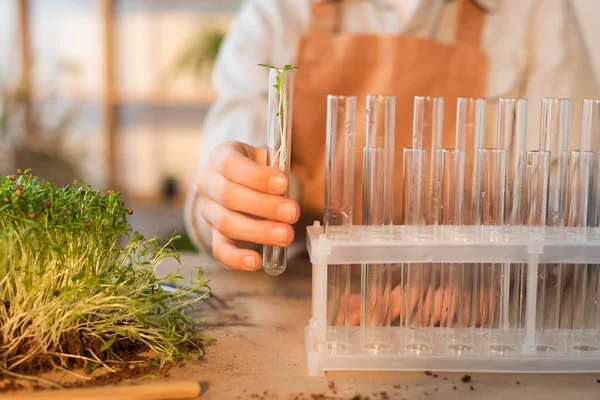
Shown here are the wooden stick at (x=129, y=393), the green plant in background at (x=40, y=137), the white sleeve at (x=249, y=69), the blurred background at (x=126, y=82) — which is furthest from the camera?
the blurred background at (x=126, y=82)

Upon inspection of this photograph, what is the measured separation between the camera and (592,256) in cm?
68

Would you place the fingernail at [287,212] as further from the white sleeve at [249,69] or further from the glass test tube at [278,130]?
the white sleeve at [249,69]

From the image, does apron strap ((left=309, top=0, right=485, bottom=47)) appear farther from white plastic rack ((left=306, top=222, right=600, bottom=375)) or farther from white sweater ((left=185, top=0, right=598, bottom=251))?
white plastic rack ((left=306, top=222, right=600, bottom=375))

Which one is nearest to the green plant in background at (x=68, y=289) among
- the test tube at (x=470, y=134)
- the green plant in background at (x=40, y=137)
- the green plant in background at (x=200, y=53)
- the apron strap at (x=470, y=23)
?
the test tube at (x=470, y=134)

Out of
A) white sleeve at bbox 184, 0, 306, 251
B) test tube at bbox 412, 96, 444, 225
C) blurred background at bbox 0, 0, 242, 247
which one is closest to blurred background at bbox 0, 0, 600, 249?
blurred background at bbox 0, 0, 242, 247

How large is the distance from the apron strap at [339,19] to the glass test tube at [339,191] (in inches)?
29.7

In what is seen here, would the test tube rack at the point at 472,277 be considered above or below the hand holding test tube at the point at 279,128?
below

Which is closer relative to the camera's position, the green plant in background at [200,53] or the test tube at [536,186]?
the test tube at [536,186]

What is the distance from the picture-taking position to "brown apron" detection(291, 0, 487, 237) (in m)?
1.39

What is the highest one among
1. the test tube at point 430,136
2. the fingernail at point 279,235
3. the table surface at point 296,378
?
the test tube at point 430,136

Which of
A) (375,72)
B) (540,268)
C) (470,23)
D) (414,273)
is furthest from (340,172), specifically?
(470,23)

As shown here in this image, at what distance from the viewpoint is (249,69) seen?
1.42m

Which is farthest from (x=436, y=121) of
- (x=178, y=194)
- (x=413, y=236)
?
(x=178, y=194)

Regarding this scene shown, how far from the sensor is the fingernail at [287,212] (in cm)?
74
